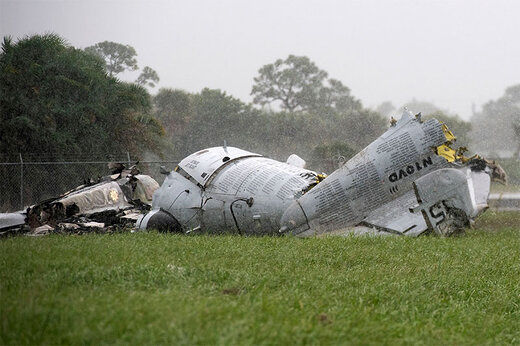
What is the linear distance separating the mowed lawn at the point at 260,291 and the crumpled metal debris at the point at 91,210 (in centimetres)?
292

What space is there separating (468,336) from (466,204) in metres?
6.67

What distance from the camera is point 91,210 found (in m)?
15.6

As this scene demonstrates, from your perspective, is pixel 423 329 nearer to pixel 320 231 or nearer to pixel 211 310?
pixel 211 310

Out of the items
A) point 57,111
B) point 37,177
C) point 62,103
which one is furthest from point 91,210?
point 62,103

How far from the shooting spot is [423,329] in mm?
5895

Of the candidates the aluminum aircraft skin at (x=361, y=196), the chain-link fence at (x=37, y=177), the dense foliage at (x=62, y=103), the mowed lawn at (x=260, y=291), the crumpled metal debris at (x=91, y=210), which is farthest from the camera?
the dense foliage at (x=62, y=103)

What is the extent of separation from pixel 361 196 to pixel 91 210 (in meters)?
6.58

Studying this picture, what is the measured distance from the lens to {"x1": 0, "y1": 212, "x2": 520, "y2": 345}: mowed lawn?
445 centimetres

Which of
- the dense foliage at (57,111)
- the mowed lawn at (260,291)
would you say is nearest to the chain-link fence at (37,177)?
the dense foliage at (57,111)

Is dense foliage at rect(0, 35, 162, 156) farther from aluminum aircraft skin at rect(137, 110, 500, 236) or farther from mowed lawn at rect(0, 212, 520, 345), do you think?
mowed lawn at rect(0, 212, 520, 345)

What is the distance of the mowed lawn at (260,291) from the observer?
4.45 metres

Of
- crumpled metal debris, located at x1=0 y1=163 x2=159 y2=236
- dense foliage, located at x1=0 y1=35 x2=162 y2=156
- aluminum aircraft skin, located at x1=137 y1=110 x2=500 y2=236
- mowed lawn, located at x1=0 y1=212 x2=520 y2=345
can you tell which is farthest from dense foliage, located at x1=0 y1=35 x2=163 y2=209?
mowed lawn, located at x1=0 y1=212 x2=520 y2=345

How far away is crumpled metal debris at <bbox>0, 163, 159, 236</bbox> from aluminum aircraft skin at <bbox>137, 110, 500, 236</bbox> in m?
1.24

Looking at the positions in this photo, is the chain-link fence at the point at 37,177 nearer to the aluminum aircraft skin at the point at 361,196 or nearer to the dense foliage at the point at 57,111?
the dense foliage at the point at 57,111
